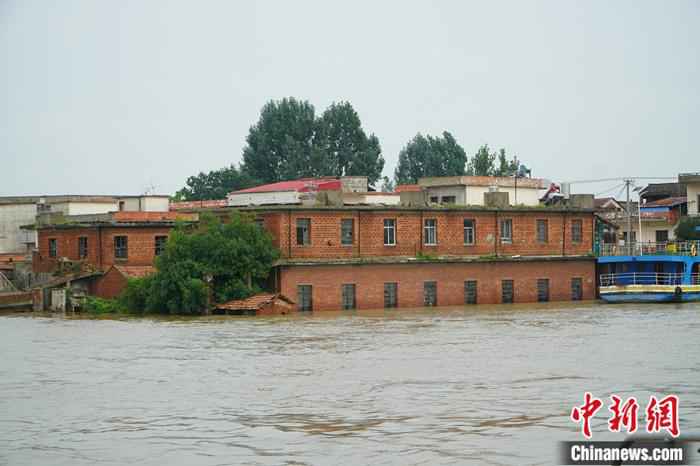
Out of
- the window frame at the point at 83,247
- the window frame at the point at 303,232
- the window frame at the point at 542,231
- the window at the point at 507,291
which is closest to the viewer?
the window frame at the point at 303,232

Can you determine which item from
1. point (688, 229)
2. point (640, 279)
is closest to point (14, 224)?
point (640, 279)

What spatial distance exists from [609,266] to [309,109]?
3824 cm

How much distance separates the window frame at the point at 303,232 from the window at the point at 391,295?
3.65 m

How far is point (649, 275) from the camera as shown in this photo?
50.0 metres

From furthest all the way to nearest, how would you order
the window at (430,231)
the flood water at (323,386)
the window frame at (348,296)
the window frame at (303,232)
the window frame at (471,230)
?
the window frame at (471,230) < the window at (430,231) < the window frame at (348,296) < the window frame at (303,232) < the flood water at (323,386)

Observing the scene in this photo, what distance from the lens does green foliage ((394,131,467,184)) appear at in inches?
3644

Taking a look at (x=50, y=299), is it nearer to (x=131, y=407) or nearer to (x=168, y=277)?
(x=168, y=277)

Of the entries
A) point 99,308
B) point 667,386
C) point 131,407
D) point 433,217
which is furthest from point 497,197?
point 131,407

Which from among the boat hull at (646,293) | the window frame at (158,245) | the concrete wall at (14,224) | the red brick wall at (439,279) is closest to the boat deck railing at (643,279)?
the red brick wall at (439,279)

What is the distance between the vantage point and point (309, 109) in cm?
8425

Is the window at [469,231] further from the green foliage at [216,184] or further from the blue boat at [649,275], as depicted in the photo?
the green foliage at [216,184]

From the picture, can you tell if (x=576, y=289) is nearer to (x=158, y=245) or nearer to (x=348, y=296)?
(x=348, y=296)

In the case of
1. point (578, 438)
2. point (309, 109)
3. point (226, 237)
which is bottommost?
point (578, 438)

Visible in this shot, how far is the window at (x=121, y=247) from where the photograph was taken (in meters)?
44.6
